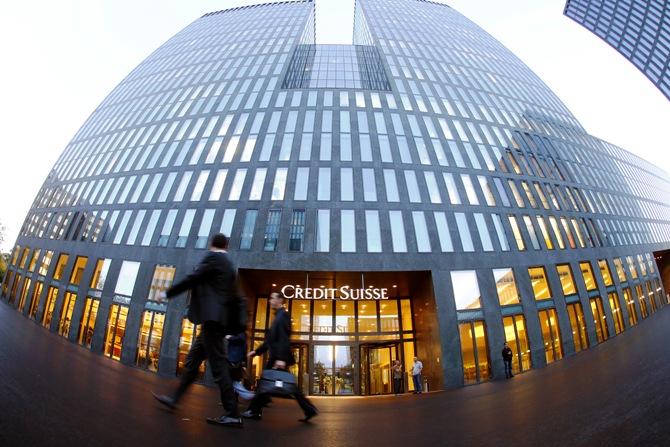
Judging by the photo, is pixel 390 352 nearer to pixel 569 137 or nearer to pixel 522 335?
pixel 522 335

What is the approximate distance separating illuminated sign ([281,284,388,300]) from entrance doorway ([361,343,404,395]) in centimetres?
385

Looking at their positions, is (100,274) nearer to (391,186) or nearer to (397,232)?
(397,232)

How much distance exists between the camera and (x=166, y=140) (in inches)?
1087

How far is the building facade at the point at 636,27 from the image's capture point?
124 ft

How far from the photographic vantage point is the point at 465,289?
19.4 m

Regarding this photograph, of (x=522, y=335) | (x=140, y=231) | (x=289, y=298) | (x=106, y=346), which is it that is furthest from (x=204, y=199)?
(x=522, y=335)

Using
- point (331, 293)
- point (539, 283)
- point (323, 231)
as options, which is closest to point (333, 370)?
point (331, 293)

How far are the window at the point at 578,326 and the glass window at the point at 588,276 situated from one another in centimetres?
262

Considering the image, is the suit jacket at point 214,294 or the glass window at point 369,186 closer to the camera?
the suit jacket at point 214,294

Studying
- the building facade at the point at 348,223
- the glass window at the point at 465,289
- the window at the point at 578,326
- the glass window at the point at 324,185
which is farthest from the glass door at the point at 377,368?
the window at the point at 578,326

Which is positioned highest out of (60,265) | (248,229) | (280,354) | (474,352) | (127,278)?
(248,229)

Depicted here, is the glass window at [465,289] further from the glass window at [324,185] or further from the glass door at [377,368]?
the glass window at [324,185]

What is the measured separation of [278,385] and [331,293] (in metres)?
15.1

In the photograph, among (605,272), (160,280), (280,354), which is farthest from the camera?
(605,272)
